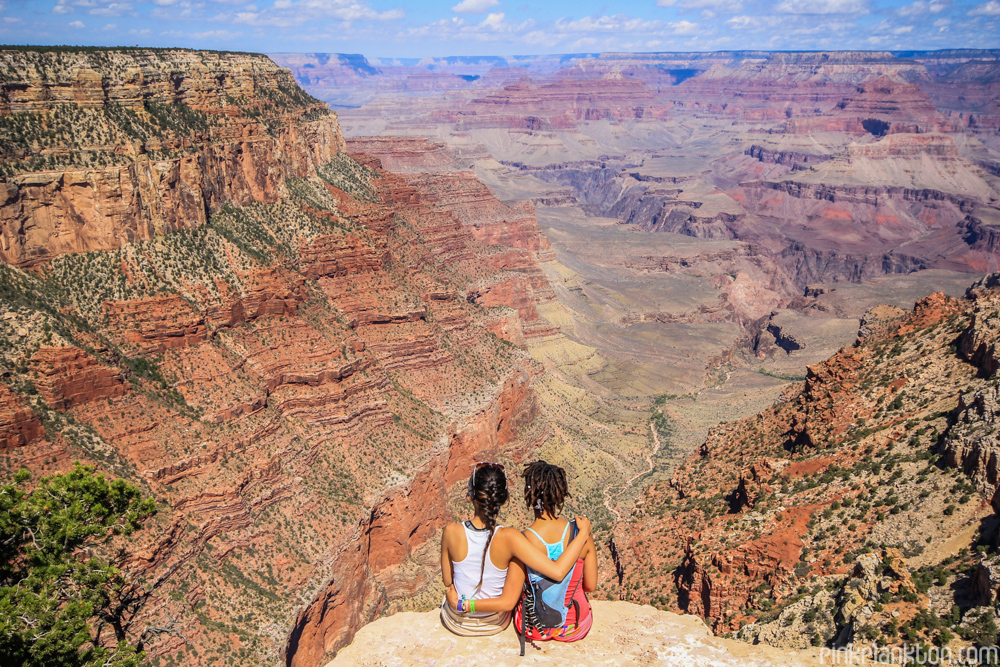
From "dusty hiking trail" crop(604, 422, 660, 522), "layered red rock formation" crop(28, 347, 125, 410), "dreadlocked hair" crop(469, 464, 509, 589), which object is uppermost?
"dreadlocked hair" crop(469, 464, 509, 589)

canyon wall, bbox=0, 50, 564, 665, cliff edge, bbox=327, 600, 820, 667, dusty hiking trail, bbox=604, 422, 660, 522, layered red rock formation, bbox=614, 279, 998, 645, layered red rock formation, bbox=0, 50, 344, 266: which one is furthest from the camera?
dusty hiking trail, bbox=604, 422, 660, 522

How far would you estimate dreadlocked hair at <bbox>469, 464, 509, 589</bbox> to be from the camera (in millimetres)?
13883

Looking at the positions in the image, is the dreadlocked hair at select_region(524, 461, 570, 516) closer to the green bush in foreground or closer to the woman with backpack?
the woman with backpack

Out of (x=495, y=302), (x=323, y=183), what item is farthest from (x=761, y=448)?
(x=495, y=302)

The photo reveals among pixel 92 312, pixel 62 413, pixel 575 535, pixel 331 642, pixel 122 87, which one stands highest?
pixel 122 87

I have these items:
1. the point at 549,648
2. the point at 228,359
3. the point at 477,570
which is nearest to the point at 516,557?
the point at 477,570

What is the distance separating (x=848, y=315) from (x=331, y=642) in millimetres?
139647

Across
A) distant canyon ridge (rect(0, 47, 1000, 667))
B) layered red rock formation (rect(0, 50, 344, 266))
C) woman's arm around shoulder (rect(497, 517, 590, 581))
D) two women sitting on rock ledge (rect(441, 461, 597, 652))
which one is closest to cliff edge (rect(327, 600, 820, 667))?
two women sitting on rock ledge (rect(441, 461, 597, 652))

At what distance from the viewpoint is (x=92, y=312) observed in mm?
44875

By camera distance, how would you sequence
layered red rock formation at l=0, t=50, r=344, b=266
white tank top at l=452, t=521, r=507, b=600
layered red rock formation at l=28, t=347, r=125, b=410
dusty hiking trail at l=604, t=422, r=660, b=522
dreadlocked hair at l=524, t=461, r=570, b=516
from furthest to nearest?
1. dusty hiking trail at l=604, t=422, r=660, b=522
2. layered red rock formation at l=0, t=50, r=344, b=266
3. layered red rock formation at l=28, t=347, r=125, b=410
4. white tank top at l=452, t=521, r=507, b=600
5. dreadlocked hair at l=524, t=461, r=570, b=516

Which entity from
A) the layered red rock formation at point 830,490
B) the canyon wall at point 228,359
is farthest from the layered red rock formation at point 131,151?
the layered red rock formation at point 830,490

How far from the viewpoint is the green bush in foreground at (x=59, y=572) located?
19609 mm

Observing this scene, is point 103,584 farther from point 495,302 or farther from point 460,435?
point 495,302

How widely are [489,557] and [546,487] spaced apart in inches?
70.4
